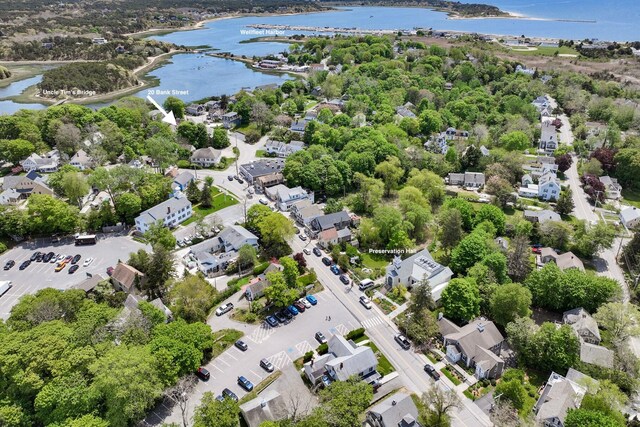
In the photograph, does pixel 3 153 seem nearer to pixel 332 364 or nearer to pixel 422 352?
pixel 332 364

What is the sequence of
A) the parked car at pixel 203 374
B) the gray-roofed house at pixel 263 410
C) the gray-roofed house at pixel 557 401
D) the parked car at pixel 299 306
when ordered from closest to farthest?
the gray-roofed house at pixel 263 410, the gray-roofed house at pixel 557 401, the parked car at pixel 203 374, the parked car at pixel 299 306

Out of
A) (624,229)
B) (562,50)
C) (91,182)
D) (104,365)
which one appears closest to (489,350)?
(104,365)

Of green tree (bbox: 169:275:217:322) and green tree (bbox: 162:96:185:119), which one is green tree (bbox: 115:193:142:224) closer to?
green tree (bbox: 169:275:217:322)

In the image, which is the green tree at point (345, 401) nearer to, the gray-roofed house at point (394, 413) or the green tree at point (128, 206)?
the gray-roofed house at point (394, 413)

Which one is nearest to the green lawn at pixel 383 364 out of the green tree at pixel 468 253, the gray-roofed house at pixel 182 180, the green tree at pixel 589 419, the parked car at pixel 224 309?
the green tree at pixel 589 419

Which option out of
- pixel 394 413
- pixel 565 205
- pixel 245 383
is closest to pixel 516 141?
pixel 565 205
